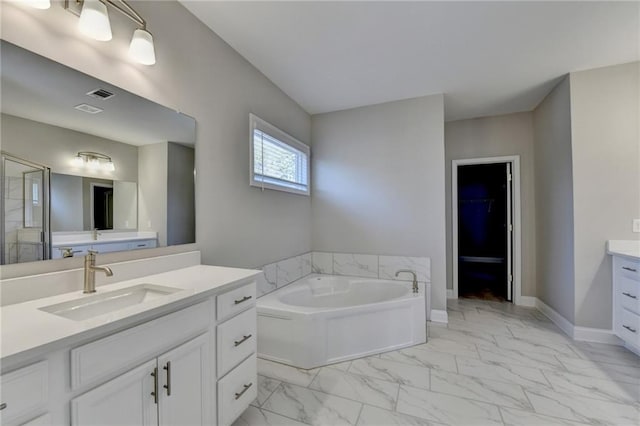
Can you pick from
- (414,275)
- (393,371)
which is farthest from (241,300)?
(414,275)

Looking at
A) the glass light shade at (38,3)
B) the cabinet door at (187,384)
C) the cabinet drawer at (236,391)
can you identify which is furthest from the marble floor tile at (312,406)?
the glass light shade at (38,3)

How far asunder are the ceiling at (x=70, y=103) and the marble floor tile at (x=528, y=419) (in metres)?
2.65

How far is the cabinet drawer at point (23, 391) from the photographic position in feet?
2.13

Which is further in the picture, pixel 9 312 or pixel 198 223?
pixel 198 223

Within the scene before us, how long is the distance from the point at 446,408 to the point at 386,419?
403 mm

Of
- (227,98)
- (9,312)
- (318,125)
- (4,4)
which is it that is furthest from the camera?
(318,125)

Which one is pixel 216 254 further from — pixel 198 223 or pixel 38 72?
pixel 38 72

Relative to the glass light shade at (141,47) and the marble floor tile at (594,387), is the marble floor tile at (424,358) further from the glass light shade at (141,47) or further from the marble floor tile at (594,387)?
the glass light shade at (141,47)

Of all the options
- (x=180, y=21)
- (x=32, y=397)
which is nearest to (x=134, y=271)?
(x=32, y=397)

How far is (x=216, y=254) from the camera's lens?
6.72 feet

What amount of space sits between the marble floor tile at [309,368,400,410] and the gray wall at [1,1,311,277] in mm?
1112

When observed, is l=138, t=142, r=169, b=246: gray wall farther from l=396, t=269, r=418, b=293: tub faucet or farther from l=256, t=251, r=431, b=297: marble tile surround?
l=396, t=269, r=418, b=293: tub faucet

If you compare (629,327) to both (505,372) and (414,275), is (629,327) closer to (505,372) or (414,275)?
(505,372)

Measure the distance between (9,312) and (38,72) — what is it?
3.20 ft
